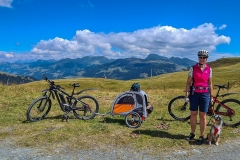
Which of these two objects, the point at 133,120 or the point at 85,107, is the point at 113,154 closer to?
the point at 133,120

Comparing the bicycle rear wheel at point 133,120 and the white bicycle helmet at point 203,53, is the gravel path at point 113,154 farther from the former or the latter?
the white bicycle helmet at point 203,53

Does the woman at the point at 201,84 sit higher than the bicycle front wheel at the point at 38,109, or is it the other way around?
the woman at the point at 201,84

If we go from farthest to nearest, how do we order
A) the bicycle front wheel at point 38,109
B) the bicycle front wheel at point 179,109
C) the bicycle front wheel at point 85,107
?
the bicycle front wheel at point 179,109 → the bicycle front wheel at point 85,107 → the bicycle front wheel at point 38,109

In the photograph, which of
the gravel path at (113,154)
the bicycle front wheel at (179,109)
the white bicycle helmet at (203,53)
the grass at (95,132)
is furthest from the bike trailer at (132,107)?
the white bicycle helmet at (203,53)

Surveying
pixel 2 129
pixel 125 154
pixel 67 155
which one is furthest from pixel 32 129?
pixel 125 154

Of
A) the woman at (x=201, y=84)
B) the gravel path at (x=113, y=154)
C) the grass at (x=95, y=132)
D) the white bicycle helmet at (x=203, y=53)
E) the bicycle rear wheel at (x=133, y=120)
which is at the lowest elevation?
the gravel path at (x=113, y=154)

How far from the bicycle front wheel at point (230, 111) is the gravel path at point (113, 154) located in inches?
130

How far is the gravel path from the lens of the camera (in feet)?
24.0

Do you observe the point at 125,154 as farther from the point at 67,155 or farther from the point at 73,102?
the point at 73,102

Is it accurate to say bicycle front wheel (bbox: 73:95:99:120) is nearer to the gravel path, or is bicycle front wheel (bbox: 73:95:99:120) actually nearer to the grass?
the grass

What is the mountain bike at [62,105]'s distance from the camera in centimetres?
1152

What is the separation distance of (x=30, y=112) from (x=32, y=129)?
1656 mm

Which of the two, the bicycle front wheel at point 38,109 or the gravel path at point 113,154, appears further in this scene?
the bicycle front wheel at point 38,109

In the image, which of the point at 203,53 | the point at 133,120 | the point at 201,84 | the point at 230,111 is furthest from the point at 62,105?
the point at 230,111
